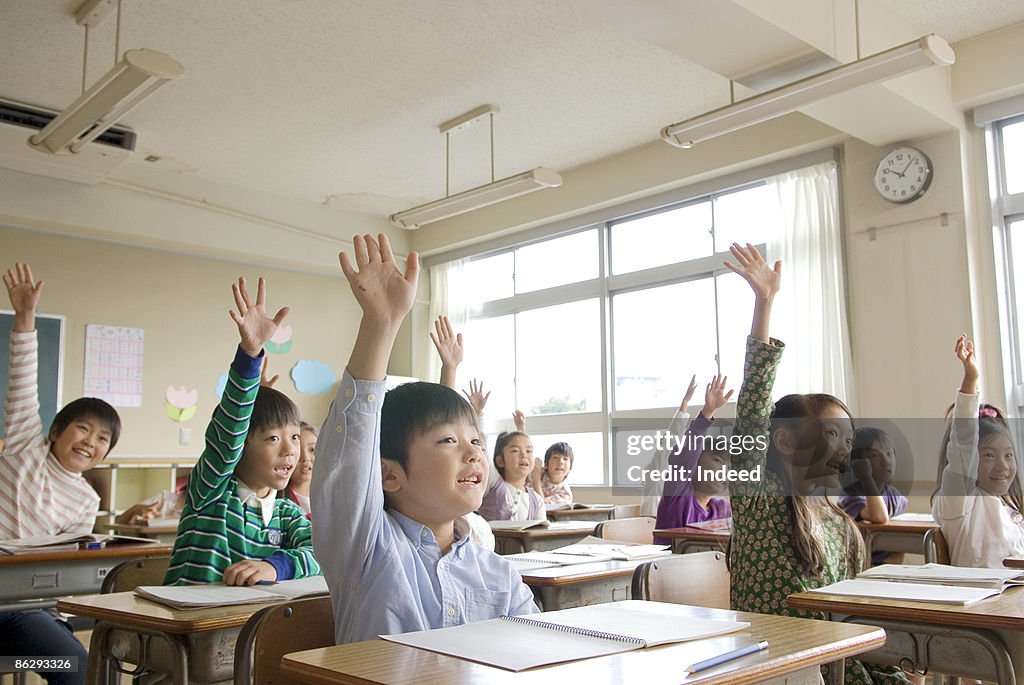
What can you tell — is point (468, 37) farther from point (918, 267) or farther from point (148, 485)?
point (148, 485)

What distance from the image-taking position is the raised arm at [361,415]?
3.74 feet

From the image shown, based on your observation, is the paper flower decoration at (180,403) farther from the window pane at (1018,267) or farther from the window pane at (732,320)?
the window pane at (1018,267)

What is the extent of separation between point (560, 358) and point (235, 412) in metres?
5.19

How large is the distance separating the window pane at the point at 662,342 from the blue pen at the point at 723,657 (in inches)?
197

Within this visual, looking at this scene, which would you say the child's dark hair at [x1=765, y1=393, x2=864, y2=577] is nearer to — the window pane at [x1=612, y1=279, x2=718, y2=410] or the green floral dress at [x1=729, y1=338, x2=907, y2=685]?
the green floral dress at [x1=729, y1=338, x2=907, y2=685]

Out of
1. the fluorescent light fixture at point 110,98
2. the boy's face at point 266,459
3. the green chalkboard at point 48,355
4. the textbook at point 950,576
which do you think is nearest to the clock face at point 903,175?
the textbook at point 950,576

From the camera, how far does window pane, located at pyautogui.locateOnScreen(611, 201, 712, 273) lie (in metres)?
6.02


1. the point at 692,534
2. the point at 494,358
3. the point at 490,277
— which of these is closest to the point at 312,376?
the point at 494,358

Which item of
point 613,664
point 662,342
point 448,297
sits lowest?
point 613,664

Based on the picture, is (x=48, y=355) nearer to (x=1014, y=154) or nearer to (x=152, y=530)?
(x=152, y=530)

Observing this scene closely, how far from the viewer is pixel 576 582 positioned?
2.31 metres

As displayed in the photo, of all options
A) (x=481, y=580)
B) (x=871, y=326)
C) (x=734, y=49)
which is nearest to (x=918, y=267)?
(x=871, y=326)

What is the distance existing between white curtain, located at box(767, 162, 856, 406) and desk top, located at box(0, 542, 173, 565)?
3.75 metres

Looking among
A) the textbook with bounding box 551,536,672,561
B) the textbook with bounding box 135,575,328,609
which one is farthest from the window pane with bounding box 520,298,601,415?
the textbook with bounding box 135,575,328,609
